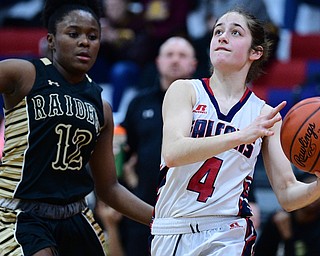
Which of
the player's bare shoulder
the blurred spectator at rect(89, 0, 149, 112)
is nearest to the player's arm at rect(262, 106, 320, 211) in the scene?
the player's bare shoulder

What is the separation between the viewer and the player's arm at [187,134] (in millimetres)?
4184

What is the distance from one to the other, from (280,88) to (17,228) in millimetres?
5578

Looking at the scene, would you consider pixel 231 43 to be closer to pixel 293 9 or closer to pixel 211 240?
pixel 211 240

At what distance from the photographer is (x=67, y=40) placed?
198 inches

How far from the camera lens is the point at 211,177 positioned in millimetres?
4465

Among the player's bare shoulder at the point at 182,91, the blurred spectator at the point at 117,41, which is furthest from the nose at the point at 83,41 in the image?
the blurred spectator at the point at 117,41

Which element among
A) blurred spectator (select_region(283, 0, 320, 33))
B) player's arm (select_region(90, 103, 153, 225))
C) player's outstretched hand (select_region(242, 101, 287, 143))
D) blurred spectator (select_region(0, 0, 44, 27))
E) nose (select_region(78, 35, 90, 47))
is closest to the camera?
player's outstretched hand (select_region(242, 101, 287, 143))

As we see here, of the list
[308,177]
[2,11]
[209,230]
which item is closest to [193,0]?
[2,11]

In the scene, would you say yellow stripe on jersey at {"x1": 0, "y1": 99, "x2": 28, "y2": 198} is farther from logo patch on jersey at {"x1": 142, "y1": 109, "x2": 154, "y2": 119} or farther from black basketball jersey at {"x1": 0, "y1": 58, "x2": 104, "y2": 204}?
logo patch on jersey at {"x1": 142, "y1": 109, "x2": 154, "y2": 119}

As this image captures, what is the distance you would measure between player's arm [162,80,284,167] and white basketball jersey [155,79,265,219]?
0.26ft

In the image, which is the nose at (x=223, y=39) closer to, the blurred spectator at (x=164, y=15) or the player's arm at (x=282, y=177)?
the player's arm at (x=282, y=177)

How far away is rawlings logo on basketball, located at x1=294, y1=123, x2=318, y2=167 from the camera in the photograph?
4.38 meters

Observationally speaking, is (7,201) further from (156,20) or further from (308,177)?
(156,20)

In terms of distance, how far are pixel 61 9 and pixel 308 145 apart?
169cm
